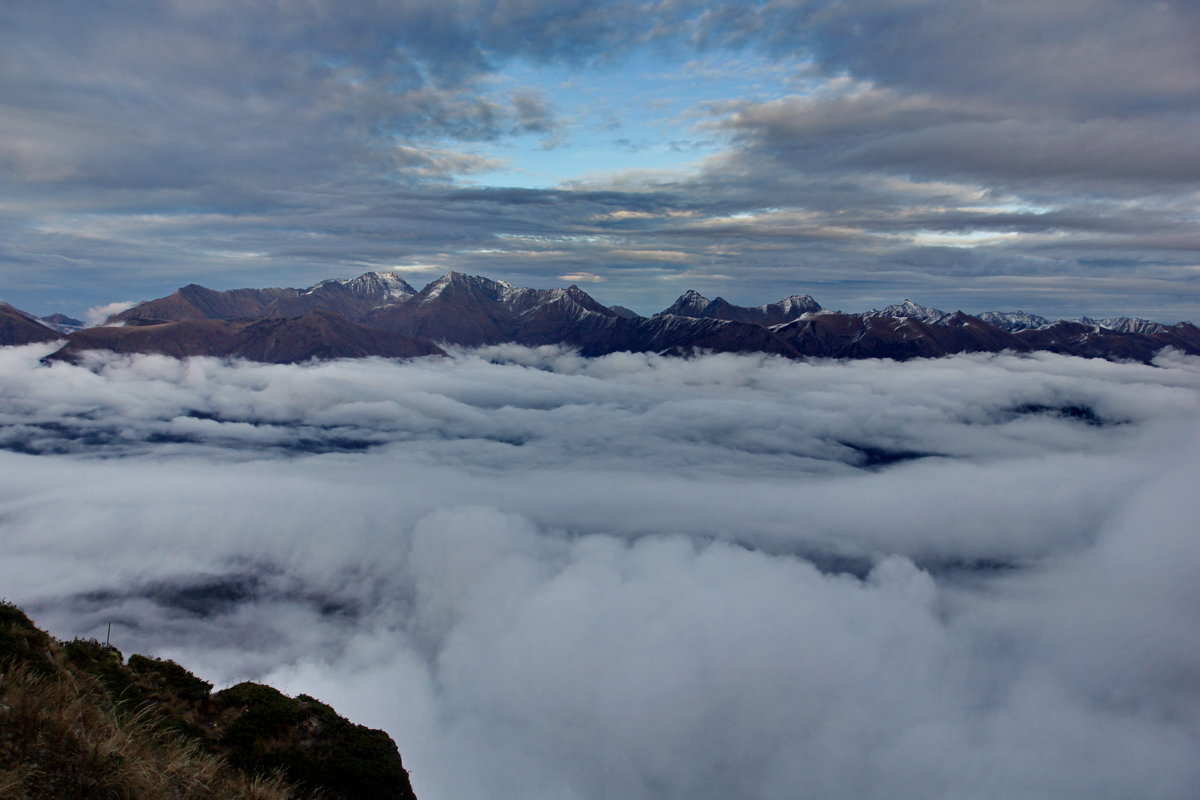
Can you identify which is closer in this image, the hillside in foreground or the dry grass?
the dry grass

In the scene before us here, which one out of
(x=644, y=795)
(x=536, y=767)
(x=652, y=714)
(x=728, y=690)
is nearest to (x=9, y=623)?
(x=536, y=767)

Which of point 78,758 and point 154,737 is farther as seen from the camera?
point 154,737

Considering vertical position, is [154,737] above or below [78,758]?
below

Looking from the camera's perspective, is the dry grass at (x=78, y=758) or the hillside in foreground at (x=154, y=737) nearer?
the dry grass at (x=78, y=758)
